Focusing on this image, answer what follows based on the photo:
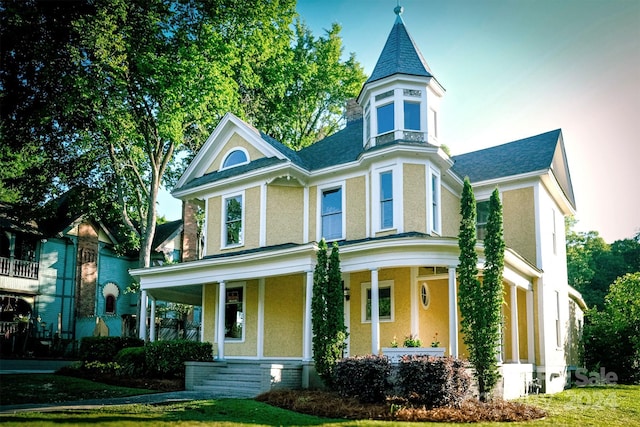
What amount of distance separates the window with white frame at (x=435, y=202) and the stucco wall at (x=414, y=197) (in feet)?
1.39

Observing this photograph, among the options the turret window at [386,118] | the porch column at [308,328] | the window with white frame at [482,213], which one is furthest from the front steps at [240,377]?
the window with white frame at [482,213]

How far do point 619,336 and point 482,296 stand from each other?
545 inches

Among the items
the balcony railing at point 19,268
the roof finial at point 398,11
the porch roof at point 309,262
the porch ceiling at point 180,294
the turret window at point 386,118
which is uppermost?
the roof finial at point 398,11

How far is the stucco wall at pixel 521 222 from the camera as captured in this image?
63.7 feet

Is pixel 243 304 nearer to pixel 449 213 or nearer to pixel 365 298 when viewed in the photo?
pixel 365 298

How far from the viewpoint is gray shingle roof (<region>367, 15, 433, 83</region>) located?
58.1 ft

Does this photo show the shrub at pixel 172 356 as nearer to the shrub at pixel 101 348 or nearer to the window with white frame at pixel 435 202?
the shrub at pixel 101 348

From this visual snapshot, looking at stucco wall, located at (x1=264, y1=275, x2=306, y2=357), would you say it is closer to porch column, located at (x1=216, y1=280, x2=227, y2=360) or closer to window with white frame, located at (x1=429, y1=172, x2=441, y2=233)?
porch column, located at (x1=216, y1=280, x2=227, y2=360)

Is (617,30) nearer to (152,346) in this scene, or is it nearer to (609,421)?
(609,421)

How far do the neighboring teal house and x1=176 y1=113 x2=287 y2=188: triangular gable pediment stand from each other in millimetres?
9489

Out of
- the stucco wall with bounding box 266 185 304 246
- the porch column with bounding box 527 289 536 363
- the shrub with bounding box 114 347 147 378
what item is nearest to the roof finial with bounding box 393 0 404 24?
the stucco wall with bounding box 266 185 304 246

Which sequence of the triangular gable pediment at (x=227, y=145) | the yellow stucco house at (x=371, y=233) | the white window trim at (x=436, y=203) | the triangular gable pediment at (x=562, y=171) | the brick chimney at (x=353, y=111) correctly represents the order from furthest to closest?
the brick chimney at (x=353, y=111), the triangular gable pediment at (x=562, y=171), the triangular gable pediment at (x=227, y=145), the white window trim at (x=436, y=203), the yellow stucco house at (x=371, y=233)

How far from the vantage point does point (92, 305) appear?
108 ft

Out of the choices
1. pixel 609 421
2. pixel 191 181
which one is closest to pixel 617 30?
pixel 609 421
